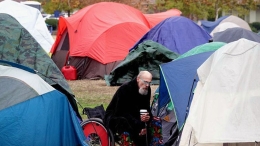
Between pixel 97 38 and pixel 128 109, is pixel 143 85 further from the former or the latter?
pixel 97 38

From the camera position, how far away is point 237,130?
24.2 ft

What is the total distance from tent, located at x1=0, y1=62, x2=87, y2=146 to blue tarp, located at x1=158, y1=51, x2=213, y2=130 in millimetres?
1550

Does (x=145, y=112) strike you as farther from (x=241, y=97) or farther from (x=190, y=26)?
(x=190, y=26)

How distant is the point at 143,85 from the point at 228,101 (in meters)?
1.45

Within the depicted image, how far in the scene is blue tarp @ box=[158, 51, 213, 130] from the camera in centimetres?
912

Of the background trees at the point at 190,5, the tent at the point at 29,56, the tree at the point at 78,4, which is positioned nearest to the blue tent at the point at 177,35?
the tent at the point at 29,56

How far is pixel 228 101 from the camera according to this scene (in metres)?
7.66

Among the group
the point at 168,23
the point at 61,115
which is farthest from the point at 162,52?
the point at 61,115

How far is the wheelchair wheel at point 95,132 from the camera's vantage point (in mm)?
9156

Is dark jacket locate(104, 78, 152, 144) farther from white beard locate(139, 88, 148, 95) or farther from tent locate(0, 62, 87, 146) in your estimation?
tent locate(0, 62, 87, 146)

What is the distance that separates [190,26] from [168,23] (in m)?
0.63

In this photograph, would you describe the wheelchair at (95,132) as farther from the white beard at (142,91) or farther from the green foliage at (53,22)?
the green foliage at (53,22)

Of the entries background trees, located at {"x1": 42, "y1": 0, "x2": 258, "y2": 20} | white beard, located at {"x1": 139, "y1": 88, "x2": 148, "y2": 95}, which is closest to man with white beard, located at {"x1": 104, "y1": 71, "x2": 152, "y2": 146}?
white beard, located at {"x1": 139, "y1": 88, "x2": 148, "y2": 95}

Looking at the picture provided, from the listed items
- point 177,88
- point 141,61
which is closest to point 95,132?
point 177,88
